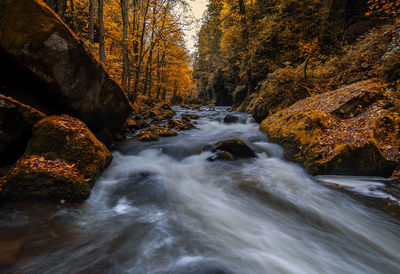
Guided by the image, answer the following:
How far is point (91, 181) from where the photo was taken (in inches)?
136

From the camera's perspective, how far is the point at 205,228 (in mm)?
2885

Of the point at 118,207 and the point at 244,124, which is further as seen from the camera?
the point at 244,124

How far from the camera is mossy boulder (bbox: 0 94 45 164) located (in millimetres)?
3004

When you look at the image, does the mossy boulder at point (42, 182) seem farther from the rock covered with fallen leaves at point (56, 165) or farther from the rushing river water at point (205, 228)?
the rushing river water at point (205, 228)

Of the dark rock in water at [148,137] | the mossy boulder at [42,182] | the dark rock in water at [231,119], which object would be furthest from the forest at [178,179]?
the dark rock in water at [231,119]

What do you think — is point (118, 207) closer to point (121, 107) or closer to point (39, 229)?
point (39, 229)

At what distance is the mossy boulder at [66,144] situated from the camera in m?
3.19

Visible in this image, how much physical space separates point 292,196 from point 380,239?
4.79ft

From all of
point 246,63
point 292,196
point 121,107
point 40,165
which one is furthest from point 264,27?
point 40,165

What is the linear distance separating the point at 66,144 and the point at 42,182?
808 millimetres

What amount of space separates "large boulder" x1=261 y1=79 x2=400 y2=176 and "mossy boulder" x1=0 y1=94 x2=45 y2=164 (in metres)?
6.29

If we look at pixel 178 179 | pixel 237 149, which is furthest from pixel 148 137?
pixel 237 149

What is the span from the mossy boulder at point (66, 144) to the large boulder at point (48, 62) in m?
1.13

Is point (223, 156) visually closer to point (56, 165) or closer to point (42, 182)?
point (56, 165)
